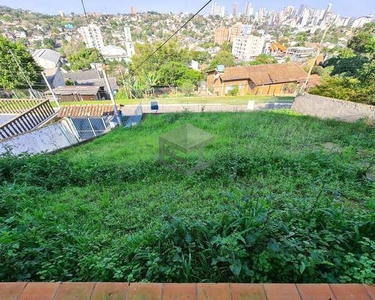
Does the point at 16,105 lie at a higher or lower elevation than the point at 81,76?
higher

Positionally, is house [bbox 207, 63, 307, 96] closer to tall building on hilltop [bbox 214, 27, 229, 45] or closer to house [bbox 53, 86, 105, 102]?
house [bbox 53, 86, 105, 102]

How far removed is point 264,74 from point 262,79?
0.85 m

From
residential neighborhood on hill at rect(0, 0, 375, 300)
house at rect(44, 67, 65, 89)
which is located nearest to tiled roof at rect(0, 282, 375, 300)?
residential neighborhood on hill at rect(0, 0, 375, 300)

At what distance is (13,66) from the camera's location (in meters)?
20.1

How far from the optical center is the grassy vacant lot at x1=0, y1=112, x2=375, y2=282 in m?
1.16

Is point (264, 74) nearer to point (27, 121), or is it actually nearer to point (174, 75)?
point (174, 75)

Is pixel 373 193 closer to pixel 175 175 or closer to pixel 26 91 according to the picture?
pixel 175 175

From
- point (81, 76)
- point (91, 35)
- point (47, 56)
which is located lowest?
point (81, 76)

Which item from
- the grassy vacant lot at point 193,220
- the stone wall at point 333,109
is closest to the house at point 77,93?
the stone wall at point 333,109

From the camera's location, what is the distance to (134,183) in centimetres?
299

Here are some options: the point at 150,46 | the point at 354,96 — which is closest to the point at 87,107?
the point at 354,96

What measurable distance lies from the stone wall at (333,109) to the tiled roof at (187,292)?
279 inches

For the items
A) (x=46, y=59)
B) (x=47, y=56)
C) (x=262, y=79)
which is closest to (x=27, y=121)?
(x=262, y=79)

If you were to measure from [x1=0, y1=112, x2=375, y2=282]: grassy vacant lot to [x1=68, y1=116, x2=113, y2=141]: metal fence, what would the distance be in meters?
6.42
